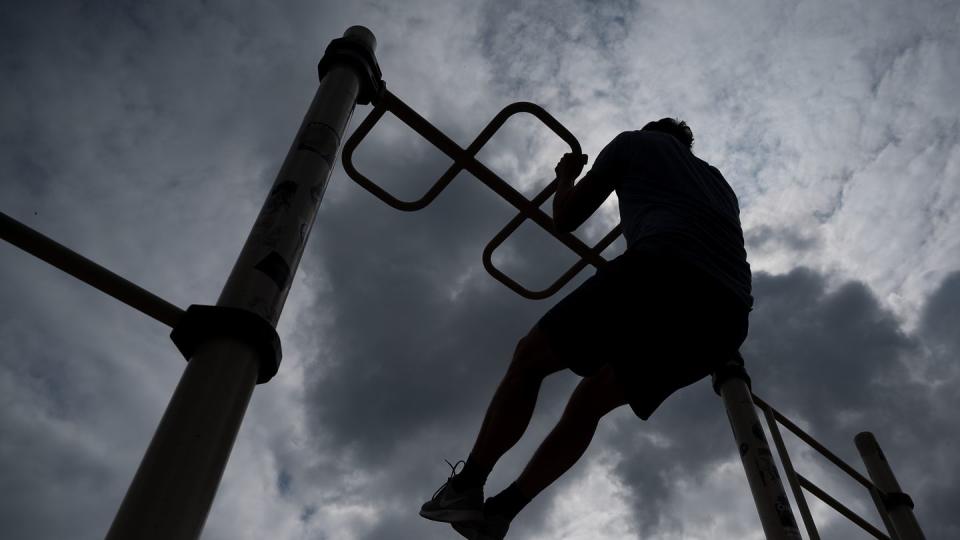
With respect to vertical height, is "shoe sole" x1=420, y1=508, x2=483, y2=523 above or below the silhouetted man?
below

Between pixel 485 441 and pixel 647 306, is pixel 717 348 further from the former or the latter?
pixel 485 441

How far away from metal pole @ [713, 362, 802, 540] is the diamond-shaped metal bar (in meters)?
0.89

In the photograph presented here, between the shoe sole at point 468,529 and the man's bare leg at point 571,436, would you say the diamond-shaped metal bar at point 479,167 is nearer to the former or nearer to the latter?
the man's bare leg at point 571,436

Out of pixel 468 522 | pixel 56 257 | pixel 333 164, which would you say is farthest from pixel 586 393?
pixel 56 257

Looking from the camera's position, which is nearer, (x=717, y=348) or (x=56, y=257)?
(x=56, y=257)

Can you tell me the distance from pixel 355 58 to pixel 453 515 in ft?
4.87

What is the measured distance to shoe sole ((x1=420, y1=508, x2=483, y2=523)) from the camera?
1.93 metres

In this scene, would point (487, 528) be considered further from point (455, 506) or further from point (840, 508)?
point (840, 508)

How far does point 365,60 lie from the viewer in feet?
7.46

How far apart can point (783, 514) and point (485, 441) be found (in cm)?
157

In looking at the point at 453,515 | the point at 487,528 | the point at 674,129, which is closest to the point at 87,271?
the point at 453,515

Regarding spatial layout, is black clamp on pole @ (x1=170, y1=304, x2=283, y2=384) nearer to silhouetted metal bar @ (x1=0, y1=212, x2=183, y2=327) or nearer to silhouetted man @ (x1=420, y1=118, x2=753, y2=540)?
silhouetted metal bar @ (x1=0, y1=212, x2=183, y2=327)

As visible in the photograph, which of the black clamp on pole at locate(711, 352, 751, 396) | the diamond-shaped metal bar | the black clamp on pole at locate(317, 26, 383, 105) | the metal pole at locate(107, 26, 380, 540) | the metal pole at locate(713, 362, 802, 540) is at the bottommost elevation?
the metal pole at locate(107, 26, 380, 540)

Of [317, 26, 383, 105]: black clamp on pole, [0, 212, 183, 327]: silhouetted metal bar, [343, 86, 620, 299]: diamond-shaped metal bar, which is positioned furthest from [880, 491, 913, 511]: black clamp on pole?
[0, 212, 183, 327]: silhouetted metal bar
